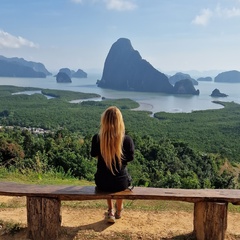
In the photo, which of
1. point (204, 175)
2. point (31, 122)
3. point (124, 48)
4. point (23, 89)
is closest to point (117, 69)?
point (124, 48)

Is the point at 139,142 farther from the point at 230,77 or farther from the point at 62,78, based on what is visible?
the point at 230,77

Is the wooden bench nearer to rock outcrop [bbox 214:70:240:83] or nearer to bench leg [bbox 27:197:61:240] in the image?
bench leg [bbox 27:197:61:240]

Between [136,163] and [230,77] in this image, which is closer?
[136,163]

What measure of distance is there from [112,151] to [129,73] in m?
91.3

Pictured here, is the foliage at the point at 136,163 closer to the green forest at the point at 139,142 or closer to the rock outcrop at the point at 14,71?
the green forest at the point at 139,142

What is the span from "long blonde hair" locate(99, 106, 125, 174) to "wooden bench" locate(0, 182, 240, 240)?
0.90 feet

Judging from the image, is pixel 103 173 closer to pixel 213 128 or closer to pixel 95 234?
pixel 95 234

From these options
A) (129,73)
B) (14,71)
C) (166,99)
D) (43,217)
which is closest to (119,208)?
(43,217)

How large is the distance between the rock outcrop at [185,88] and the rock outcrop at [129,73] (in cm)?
292

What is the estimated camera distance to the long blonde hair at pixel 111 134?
203 cm

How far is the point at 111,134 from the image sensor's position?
6.69 feet

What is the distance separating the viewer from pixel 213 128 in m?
30.5

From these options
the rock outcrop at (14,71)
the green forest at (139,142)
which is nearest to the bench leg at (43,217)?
the green forest at (139,142)

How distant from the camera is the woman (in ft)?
6.68
